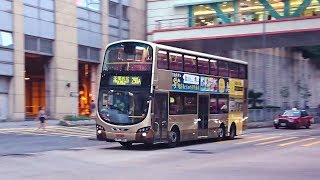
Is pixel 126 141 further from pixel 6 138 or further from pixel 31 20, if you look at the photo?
pixel 31 20

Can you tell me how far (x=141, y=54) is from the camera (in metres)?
20.3

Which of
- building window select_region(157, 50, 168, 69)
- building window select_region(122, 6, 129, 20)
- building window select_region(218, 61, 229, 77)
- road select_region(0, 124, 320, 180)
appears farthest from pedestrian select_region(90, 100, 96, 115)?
building window select_region(157, 50, 168, 69)

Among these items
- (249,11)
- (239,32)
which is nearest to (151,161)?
(239,32)

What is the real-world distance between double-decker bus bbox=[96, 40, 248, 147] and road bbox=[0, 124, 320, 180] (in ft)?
2.75

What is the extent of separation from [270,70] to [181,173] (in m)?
48.6

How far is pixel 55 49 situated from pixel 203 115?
18234 mm

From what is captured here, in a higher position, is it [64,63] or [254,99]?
[64,63]

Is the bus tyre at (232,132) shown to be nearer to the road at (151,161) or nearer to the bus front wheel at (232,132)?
the bus front wheel at (232,132)

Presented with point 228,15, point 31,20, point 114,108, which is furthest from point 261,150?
point 228,15

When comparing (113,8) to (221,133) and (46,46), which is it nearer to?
(46,46)

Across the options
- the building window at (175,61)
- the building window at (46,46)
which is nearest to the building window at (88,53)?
the building window at (46,46)

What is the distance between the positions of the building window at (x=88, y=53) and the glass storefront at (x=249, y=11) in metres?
9.21

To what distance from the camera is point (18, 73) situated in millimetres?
35469

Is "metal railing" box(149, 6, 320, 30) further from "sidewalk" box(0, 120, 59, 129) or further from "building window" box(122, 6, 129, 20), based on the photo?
"sidewalk" box(0, 120, 59, 129)
